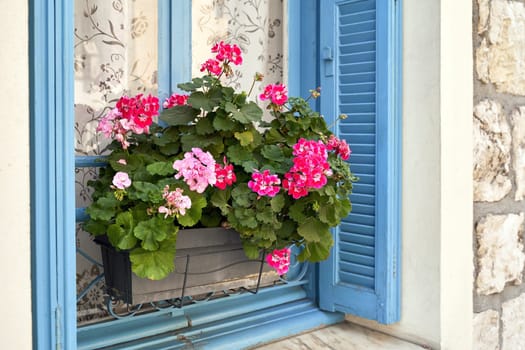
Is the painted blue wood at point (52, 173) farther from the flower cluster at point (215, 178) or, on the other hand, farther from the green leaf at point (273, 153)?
the green leaf at point (273, 153)

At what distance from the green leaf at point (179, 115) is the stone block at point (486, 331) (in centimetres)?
129

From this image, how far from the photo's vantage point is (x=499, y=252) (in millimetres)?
2111

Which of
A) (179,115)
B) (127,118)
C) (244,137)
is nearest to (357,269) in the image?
(244,137)

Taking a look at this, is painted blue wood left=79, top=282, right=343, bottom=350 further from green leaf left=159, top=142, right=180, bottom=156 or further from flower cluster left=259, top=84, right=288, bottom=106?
flower cluster left=259, top=84, right=288, bottom=106

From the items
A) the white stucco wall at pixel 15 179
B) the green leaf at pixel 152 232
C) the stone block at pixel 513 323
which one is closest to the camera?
the white stucco wall at pixel 15 179

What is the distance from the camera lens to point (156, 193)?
1.23 metres

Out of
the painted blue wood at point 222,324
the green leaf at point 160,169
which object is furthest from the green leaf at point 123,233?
the painted blue wood at point 222,324

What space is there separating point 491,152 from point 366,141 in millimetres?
604

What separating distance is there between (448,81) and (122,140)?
3.38 ft

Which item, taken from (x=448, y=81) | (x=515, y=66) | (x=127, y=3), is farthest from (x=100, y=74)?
(x=515, y=66)

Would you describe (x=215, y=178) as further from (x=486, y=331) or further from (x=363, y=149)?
(x=486, y=331)

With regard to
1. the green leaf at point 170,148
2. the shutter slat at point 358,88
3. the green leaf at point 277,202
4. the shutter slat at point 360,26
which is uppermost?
the shutter slat at point 360,26

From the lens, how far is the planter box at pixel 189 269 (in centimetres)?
128

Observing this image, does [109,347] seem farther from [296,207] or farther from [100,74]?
[100,74]
